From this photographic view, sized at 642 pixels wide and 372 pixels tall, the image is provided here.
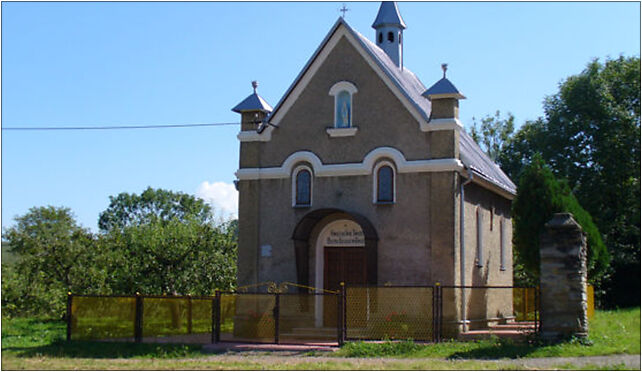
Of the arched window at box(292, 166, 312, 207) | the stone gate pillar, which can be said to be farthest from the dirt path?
the arched window at box(292, 166, 312, 207)

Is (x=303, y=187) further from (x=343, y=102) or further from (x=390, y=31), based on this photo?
(x=390, y=31)

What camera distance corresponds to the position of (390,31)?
2848 centimetres

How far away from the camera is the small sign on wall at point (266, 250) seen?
2339 cm

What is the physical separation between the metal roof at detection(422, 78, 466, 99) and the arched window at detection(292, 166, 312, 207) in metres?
4.45

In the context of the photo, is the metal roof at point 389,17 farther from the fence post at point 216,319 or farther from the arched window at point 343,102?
the fence post at point 216,319

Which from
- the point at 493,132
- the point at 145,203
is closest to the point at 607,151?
the point at 493,132

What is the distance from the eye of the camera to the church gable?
22453mm

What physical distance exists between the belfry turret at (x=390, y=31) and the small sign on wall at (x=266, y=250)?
9132mm

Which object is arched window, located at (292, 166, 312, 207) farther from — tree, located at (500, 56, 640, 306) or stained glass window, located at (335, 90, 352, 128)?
tree, located at (500, 56, 640, 306)

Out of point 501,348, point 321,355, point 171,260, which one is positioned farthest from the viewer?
point 171,260

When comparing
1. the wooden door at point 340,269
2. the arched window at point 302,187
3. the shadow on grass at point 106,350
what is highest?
the arched window at point 302,187

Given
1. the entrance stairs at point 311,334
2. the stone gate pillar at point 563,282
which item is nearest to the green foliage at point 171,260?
the entrance stairs at point 311,334

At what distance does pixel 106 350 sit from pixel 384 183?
9.12 m

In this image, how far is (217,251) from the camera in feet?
92.1
